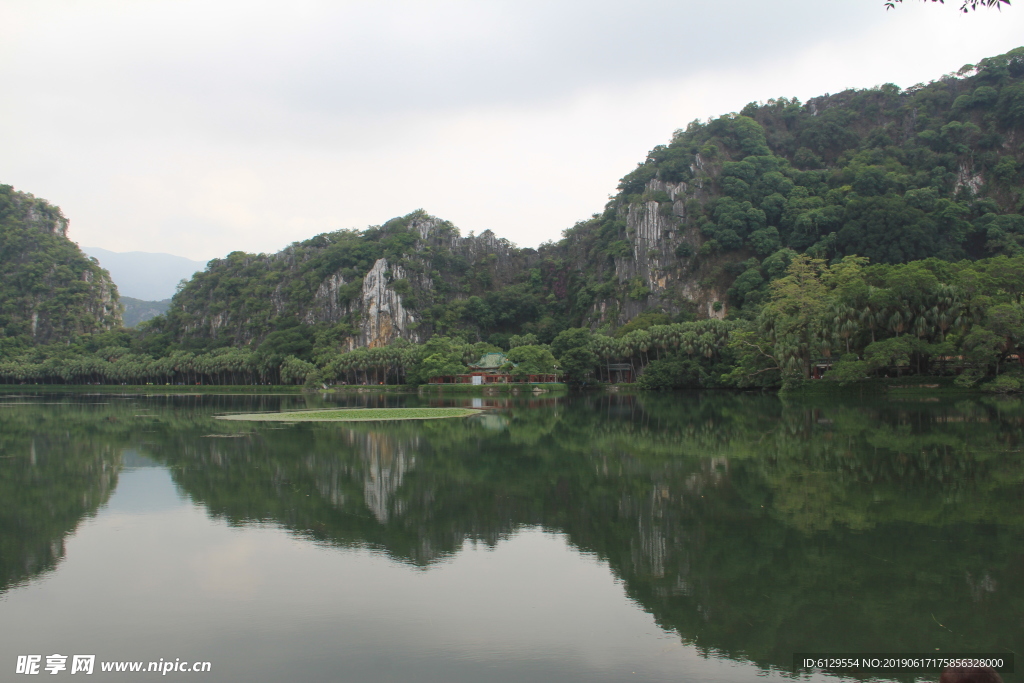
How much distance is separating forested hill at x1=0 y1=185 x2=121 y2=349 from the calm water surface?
139491mm

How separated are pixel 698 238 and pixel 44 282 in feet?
434

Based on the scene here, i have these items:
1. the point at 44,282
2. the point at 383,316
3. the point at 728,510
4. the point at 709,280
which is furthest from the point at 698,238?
the point at 44,282

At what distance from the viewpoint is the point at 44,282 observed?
142m

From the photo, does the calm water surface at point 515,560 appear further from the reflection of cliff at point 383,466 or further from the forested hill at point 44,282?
the forested hill at point 44,282

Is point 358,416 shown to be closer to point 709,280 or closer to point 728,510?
point 728,510

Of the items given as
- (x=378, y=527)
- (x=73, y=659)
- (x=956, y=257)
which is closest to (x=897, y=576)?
(x=378, y=527)

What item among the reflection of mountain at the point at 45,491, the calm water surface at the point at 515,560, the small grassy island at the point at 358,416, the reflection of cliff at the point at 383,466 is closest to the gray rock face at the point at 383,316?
the small grassy island at the point at 358,416

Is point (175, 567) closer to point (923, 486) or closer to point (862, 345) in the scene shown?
point (923, 486)

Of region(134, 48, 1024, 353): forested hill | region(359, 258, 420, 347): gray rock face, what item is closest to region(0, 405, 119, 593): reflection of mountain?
region(134, 48, 1024, 353): forested hill

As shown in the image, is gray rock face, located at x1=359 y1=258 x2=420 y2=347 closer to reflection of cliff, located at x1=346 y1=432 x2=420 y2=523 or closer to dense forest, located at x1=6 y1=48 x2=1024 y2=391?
dense forest, located at x1=6 y1=48 x2=1024 y2=391

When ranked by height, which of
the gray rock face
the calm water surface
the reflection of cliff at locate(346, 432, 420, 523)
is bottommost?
the calm water surface

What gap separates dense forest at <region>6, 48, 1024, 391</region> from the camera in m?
49.4

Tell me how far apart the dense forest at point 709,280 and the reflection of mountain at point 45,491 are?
147 ft

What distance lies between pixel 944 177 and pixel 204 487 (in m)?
114
